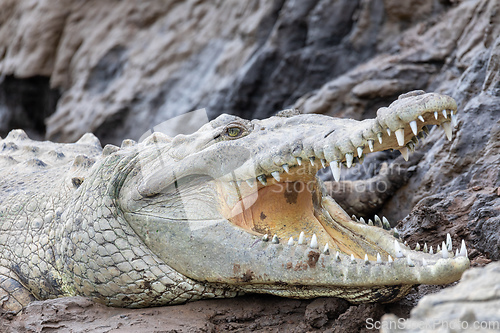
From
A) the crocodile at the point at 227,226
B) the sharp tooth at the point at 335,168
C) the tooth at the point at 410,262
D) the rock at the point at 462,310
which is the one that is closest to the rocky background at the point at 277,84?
the rock at the point at 462,310

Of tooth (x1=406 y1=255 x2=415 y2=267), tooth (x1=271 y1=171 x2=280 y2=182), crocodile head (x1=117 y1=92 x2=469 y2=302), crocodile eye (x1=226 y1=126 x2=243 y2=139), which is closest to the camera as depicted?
tooth (x1=406 y1=255 x2=415 y2=267)

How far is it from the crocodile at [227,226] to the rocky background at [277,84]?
7.0 inches

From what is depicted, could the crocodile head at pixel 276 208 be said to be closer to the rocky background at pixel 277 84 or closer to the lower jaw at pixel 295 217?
the lower jaw at pixel 295 217

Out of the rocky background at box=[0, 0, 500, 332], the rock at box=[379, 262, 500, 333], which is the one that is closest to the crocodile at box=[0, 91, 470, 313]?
the rocky background at box=[0, 0, 500, 332]

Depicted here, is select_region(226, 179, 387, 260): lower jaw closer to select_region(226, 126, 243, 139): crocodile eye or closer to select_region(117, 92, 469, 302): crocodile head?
select_region(117, 92, 469, 302): crocodile head

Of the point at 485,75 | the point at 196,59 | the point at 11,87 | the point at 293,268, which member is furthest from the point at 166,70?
the point at 293,268

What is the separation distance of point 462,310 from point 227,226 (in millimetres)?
1408

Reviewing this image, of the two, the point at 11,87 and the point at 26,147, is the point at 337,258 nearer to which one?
the point at 26,147

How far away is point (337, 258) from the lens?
2520 mm

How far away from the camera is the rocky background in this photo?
2.80 meters

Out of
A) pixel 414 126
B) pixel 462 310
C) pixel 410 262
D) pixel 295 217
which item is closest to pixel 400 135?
pixel 414 126

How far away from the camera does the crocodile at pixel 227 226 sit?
252 centimetres

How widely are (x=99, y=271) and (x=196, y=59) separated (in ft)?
21.8

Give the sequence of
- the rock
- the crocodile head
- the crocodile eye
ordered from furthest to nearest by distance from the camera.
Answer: the crocodile eye
the crocodile head
the rock
